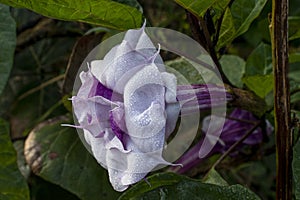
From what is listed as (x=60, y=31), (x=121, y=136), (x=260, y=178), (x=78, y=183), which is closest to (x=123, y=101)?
(x=121, y=136)

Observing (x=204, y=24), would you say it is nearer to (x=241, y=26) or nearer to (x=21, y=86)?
(x=241, y=26)

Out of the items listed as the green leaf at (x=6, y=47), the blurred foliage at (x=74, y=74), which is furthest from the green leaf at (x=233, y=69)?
the green leaf at (x=6, y=47)

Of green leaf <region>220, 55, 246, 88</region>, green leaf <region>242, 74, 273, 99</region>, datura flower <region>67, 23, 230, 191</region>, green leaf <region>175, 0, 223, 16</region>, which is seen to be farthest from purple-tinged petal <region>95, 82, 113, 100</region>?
green leaf <region>220, 55, 246, 88</region>

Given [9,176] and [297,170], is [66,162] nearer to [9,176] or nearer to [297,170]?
[9,176]

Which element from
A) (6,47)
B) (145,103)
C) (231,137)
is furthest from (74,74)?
(145,103)

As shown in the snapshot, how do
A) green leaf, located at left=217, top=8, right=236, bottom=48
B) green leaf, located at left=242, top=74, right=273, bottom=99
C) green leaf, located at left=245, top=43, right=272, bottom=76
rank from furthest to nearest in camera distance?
green leaf, located at left=245, top=43, right=272, bottom=76
green leaf, located at left=242, top=74, right=273, bottom=99
green leaf, located at left=217, top=8, right=236, bottom=48

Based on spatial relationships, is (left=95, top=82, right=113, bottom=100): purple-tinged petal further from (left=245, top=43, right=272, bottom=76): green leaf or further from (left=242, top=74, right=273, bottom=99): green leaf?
(left=245, top=43, right=272, bottom=76): green leaf

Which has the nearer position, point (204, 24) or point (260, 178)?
point (204, 24)
